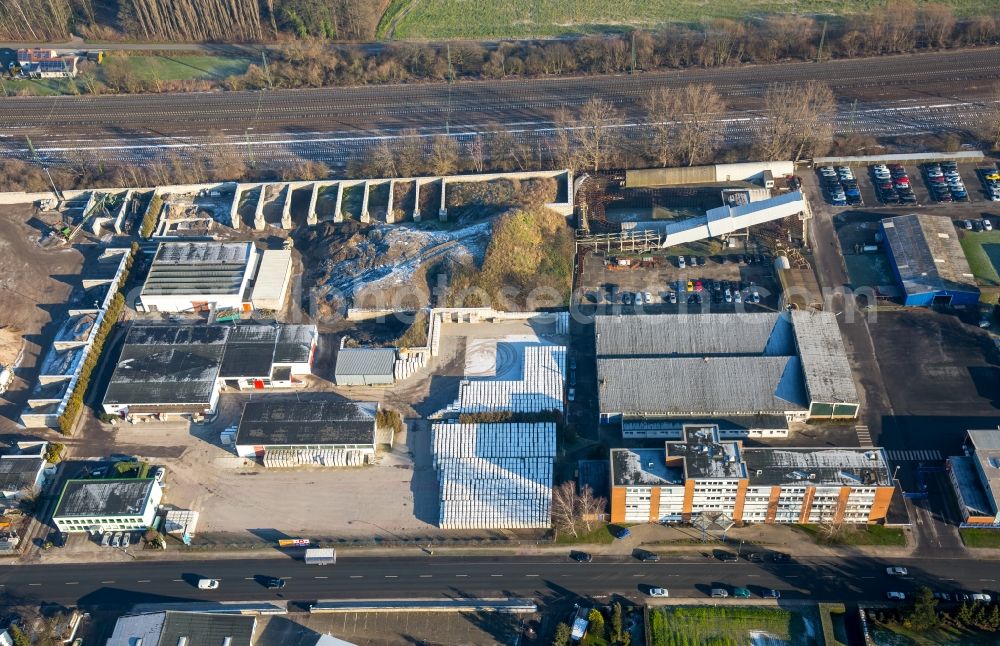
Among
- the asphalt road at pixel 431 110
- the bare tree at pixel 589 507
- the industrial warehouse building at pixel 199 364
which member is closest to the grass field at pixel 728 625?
the bare tree at pixel 589 507

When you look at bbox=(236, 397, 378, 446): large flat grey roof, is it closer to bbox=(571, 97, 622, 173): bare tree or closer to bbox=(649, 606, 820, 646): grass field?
bbox=(649, 606, 820, 646): grass field

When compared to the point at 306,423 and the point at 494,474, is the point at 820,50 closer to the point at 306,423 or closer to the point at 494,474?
the point at 494,474

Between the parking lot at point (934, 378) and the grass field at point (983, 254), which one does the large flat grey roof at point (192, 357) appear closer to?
the parking lot at point (934, 378)

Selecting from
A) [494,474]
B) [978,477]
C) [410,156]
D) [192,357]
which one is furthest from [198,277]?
[978,477]

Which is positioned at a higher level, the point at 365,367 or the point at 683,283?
the point at 683,283

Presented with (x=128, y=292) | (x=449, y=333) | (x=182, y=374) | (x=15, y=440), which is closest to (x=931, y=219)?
(x=449, y=333)
